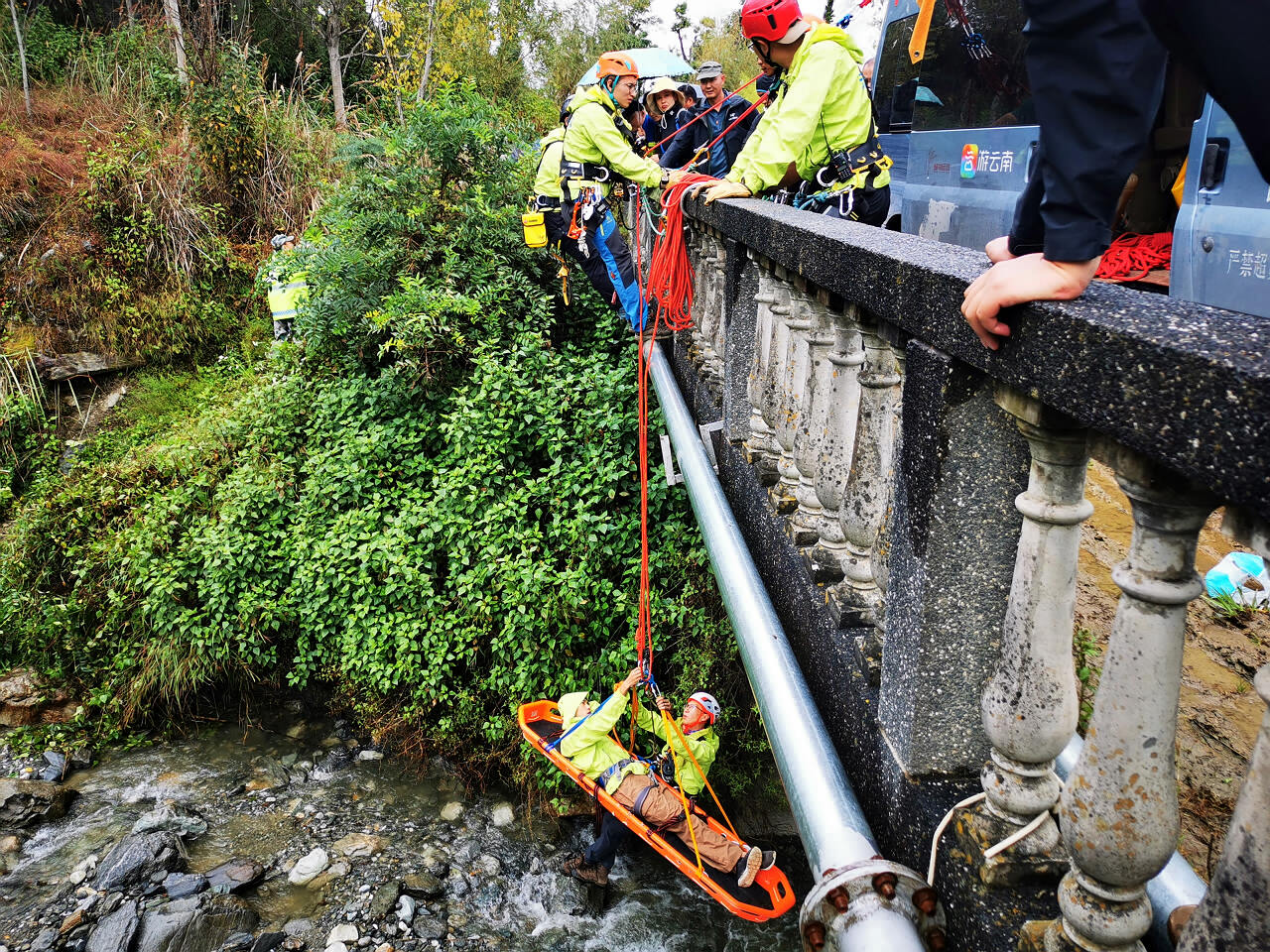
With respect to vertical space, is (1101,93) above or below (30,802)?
above

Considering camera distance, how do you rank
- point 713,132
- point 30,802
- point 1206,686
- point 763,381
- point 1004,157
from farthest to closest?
point 713,132 → point 1004,157 → point 30,802 → point 763,381 → point 1206,686

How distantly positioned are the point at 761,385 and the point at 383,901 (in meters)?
3.71

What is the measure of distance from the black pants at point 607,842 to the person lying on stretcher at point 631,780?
0.45m

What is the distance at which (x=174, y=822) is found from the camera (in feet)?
17.3

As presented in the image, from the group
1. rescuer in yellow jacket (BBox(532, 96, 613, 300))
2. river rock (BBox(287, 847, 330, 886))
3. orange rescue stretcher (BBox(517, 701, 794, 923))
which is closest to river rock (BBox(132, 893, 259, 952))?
river rock (BBox(287, 847, 330, 886))

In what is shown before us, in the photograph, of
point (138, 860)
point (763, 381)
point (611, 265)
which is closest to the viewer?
point (763, 381)

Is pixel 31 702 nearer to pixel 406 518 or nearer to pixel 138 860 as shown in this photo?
pixel 138 860

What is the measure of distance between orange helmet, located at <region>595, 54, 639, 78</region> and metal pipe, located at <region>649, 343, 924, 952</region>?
3471mm

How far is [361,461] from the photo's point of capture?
576 centimetres

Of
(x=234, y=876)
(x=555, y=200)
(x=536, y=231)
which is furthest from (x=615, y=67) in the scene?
(x=234, y=876)

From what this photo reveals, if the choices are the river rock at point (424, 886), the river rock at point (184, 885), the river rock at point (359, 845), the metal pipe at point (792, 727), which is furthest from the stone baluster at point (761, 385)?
the river rock at point (184, 885)

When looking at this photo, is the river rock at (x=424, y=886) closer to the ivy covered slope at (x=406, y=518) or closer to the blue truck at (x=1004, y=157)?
the ivy covered slope at (x=406, y=518)

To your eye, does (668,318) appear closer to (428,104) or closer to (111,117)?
(428,104)

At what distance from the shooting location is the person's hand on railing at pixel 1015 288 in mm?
1083
